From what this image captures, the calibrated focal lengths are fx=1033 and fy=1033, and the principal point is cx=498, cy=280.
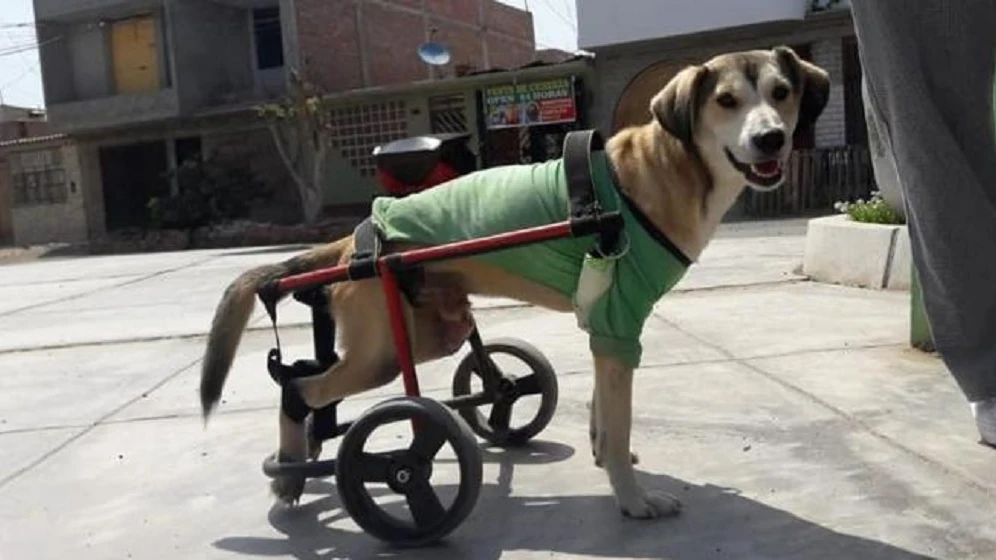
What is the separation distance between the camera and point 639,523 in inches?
123

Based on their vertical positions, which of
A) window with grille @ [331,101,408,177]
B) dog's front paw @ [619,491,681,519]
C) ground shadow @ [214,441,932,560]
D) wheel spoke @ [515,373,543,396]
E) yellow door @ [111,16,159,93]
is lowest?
ground shadow @ [214,441,932,560]

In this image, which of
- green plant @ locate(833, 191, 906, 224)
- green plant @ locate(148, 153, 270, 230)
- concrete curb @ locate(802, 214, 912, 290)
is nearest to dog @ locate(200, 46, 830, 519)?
concrete curb @ locate(802, 214, 912, 290)

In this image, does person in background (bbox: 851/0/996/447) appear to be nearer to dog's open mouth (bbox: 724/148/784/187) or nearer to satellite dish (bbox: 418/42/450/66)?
→ dog's open mouth (bbox: 724/148/784/187)

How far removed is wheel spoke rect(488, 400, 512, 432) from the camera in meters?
4.08

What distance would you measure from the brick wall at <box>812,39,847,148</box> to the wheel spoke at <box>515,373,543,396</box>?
15.3 meters

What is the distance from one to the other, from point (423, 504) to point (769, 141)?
144 cm

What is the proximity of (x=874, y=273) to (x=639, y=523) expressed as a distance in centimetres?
459

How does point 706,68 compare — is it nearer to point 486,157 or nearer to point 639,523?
point 639,523

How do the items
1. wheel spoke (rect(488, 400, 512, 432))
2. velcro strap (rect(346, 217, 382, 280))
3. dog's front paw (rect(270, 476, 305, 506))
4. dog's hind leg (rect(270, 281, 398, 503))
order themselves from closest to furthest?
velcro strap (rect(346, 217, 382, 280)) → dog's hind leg (rect(270, 281, 398, 503)) → dog's front paw (rect(270, 476, 305, 506)) → wheel spoke (rect(488, 400, 512, 432))

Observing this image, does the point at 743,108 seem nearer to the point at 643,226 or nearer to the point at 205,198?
the point at 643,226

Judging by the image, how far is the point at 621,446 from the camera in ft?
10.5

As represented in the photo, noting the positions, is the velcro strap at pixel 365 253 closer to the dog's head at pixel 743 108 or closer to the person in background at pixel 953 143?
the dog's head at pixel 743 108

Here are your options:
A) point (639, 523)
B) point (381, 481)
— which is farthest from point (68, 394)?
point (639, 523)

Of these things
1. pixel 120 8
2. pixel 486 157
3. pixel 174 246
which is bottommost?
pixel 174 246
